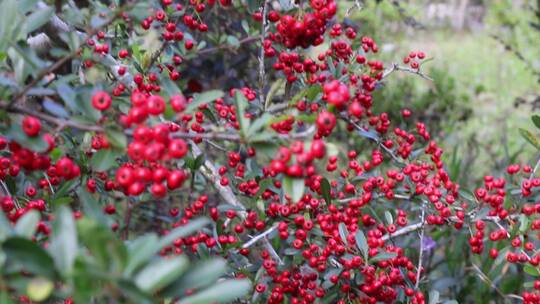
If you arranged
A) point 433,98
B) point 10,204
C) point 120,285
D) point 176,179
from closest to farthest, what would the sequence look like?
1. point 120,285
2. point 176,179
3. point 10,204
4. point 433,98

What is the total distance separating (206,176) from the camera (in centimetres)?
196

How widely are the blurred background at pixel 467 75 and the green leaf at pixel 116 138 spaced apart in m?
1.79

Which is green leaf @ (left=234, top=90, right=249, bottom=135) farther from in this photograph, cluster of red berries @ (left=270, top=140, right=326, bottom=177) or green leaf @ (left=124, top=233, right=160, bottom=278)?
green leaf @ (left=124, top=233, right=160, bottom=278)

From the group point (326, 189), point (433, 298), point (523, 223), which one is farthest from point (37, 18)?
point (523, 223)

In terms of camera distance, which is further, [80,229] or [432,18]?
[432,18]

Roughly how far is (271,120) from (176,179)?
19cm

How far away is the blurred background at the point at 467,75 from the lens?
14.4 ft

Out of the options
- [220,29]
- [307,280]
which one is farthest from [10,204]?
[220,29]

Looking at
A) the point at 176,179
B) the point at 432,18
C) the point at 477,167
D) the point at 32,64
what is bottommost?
the point at 432,18

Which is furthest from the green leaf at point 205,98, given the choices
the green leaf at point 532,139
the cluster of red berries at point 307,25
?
the green leaf at point 532,139

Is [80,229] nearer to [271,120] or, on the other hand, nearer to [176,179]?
[176,179]

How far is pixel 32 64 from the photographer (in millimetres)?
1018

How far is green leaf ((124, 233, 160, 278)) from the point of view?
80cm

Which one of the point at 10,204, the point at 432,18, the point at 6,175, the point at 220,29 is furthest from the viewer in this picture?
the point at 432,18
